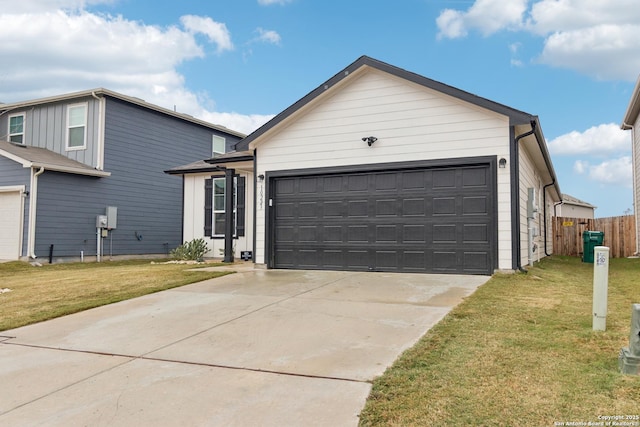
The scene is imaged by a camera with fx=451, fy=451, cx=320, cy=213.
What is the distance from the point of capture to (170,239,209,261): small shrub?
45.7 ft

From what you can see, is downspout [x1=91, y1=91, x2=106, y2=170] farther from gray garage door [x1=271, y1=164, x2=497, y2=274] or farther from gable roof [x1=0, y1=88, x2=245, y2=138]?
gray garage door [x1=271, y1=164, x2=497, y2=274]

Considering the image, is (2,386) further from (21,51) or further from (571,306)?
(21,51)

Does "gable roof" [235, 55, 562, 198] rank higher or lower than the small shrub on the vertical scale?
higher

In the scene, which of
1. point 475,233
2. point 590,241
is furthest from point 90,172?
point 590,241

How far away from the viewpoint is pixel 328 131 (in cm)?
1048

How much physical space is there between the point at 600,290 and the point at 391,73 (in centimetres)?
667

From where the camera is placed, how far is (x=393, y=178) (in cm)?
979

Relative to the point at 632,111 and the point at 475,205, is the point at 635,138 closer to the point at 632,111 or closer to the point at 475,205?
the point at 632,111

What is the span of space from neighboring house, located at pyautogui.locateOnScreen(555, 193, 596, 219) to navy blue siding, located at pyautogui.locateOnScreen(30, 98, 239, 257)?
23928 mm

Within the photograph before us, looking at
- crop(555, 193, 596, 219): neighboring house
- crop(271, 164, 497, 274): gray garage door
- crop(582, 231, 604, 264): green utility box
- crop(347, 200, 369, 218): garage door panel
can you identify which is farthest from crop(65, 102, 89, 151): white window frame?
crop(555, 193, 596, 219): neighboring house

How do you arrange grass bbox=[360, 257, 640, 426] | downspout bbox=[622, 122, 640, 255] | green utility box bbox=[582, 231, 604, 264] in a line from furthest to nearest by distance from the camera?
downspout bbox=[622, 122, 640, 255]
green utility box bbox=[582, 231, 604, 264]
grass bbox=[360, 257, 640, 426]

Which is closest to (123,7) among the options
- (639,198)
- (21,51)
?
(21,51)

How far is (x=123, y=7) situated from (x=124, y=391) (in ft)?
44.8

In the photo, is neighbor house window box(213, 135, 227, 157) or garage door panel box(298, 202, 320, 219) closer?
garage door panel box(298, 202, 320, 219)
